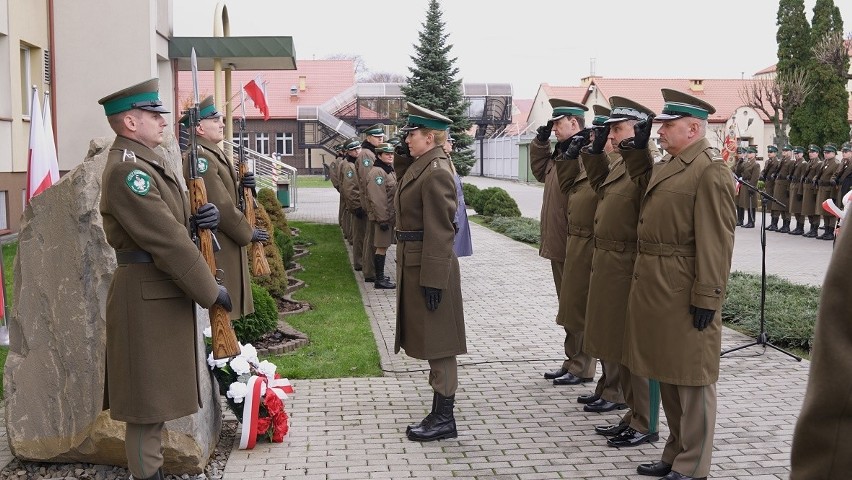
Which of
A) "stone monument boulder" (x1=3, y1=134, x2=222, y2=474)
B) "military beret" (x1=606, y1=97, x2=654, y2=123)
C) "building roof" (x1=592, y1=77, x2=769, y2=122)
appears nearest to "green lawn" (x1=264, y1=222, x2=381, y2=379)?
"stone monument boulder" (x1=3, y1=134, x2=222, y2=474)

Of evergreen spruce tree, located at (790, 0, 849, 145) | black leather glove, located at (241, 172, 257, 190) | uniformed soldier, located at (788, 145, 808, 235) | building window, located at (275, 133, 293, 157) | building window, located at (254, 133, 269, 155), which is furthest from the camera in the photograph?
building window, located at (275, 133, 293, 157)

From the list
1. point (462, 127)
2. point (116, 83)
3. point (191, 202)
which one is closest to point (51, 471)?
point (191, 202)

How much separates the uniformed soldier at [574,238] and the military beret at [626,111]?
415 millimetres

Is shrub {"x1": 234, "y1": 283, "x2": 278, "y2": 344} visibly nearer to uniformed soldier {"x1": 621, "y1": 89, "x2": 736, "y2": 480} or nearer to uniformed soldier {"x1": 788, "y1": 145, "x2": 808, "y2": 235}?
uniformed soldier {"x1": 621, "y1": 89, "x2": 736, "y2": 480}

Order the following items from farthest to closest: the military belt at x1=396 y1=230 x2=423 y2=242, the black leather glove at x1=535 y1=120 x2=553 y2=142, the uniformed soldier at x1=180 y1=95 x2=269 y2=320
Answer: the black leather glove at x1=535 y1=120 x2=553 y2=142
the uniformed soldier at x1=180 y1=95 x2=269 y2=320
the military belt at x1=396 y1=230 x2=423 y2=242

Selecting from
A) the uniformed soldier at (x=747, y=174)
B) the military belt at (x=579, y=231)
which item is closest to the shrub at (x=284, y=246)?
the military belt at (x=579, y=231)

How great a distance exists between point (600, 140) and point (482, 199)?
68.1 ft

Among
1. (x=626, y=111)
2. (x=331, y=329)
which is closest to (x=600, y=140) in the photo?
(x=626, y=111)

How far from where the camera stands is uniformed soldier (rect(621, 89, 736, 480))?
505 centimetres

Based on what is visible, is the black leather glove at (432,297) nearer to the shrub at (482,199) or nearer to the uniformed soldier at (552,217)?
the uniformed soldier at (552,217)

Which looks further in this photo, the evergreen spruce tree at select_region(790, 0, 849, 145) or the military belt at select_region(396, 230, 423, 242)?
the evergreen spruce tree at select_region(790, 0, 849, 145)

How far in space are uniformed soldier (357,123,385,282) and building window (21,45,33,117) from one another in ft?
21.9

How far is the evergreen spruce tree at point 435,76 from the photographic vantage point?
82.7ft

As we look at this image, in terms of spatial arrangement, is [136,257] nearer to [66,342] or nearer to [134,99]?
[134,99]
